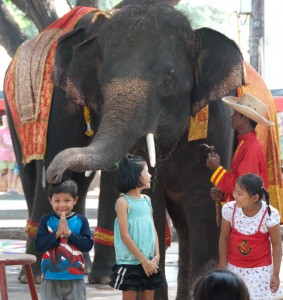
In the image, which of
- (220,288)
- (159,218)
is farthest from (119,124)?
(220,288)

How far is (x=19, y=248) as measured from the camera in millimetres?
12523

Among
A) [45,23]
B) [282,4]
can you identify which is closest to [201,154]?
[45,23]

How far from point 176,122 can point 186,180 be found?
1.53ft

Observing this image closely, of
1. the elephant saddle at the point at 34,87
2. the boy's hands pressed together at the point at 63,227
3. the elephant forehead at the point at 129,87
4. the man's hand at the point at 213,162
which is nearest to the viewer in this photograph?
the boy's hands pressed together at the point at 63,227

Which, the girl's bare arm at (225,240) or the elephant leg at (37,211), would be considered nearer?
the girl's bare arm at (225,240)

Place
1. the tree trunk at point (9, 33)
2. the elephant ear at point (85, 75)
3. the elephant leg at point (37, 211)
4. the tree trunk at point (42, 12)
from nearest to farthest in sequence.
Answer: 1. the elephant ear at point (85, 75)
2. the elephant leg at point (37, 211)
3. the tree trunk at point (42, 12)
4. the tree trunk at point (9, 33)

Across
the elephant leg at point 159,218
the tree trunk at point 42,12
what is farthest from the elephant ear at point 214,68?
the tree trunk at point 42,12

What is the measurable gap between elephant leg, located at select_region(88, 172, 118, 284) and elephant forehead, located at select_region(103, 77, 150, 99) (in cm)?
178

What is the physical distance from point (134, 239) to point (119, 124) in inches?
32.4

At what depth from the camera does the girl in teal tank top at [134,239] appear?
21.4 feet

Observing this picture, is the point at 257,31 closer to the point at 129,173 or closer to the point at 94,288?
the point at 94,288

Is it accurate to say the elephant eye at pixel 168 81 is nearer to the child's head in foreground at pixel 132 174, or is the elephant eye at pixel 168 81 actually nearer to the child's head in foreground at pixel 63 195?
the child's head in foreground at pixel 132 174

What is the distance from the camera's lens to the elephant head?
23.7ft

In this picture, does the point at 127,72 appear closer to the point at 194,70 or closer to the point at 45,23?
the point at 194,70
